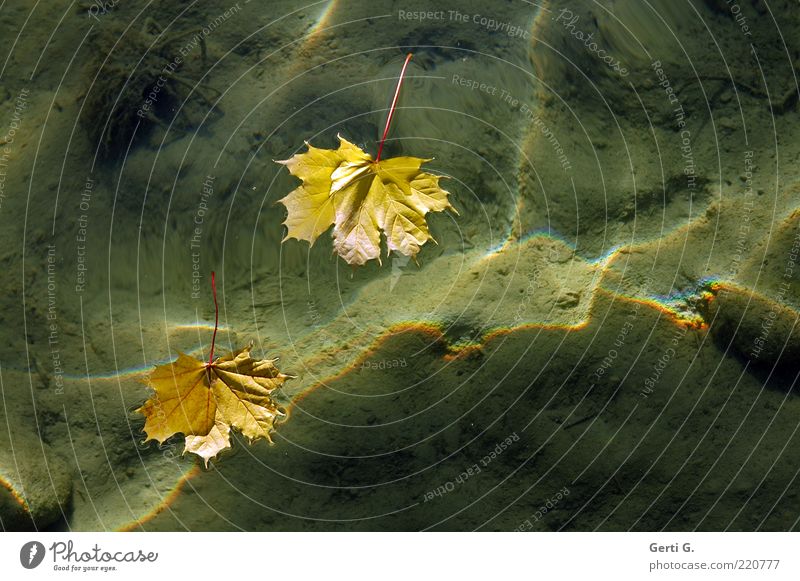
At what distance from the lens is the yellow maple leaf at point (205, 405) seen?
7.83ft

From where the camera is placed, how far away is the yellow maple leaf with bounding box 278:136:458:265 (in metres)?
2.33

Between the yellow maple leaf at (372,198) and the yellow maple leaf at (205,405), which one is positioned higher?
the yellow maple leaf at (372,198)

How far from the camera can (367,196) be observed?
2330mm

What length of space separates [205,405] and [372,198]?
0.93 m

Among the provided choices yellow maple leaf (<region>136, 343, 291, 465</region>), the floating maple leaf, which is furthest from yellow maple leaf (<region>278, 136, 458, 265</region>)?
yellow maple leaf (<region>136, 343, 291, 465</region>)

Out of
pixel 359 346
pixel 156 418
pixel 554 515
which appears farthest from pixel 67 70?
pixel 554 515

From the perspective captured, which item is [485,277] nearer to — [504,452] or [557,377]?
[557,377]

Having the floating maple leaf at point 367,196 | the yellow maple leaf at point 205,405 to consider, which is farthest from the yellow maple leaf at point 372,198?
the yellow maple leaf at point 205,405

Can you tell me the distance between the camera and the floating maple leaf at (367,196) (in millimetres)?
2326

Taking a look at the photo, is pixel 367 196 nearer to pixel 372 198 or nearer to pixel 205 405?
pixel 372 198

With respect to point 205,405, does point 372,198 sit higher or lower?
higher

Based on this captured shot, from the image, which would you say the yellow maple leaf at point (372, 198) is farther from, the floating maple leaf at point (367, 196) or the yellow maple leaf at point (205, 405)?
the yellow maple leaf at point (205, 405)

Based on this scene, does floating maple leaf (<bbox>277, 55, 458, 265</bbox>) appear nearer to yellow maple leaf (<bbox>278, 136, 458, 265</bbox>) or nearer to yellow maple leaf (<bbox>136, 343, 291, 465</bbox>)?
yellow maple leaf (<bbox>278, 136, 458, 265</bbox>)

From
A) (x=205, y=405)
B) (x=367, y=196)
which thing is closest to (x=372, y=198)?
(x=367, y=196)
